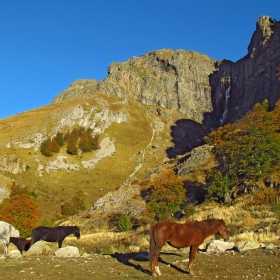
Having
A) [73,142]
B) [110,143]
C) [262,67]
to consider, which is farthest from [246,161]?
[262,67]

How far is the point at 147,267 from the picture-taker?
13.1 metres

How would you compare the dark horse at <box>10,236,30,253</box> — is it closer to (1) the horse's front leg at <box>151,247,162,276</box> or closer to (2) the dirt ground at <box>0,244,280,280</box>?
(2) the dirt ground at <box>0,244,280,280</box>

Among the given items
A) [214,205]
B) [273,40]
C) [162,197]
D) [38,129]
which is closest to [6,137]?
[38,129]

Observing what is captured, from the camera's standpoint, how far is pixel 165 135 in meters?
174

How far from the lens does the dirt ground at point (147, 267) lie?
11.3 metres

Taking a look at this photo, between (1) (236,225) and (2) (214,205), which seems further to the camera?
(2) (214,205)

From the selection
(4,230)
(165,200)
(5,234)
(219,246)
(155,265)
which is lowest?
(219,246)

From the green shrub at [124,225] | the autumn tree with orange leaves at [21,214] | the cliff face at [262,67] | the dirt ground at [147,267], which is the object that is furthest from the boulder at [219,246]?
the cliff face at [262,67]

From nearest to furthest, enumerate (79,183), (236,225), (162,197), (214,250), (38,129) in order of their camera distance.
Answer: (214,250)
(236,225)
(162,197)
(79,183)
(38,129)

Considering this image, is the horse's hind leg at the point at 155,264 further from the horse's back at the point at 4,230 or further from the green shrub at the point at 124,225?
the green shrub at the point at 124,225

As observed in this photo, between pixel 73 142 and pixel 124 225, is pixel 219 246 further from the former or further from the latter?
pixel 73 142

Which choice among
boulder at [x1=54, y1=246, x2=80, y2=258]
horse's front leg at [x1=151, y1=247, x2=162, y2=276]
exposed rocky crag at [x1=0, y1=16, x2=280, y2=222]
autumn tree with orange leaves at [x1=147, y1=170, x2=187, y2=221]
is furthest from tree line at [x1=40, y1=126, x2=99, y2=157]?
horse's front leg at [x1=151, y1=247, x2=162, y2=276]

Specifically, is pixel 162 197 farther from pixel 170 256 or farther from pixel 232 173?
pixel 170 256

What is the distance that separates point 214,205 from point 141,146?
4155 inches
